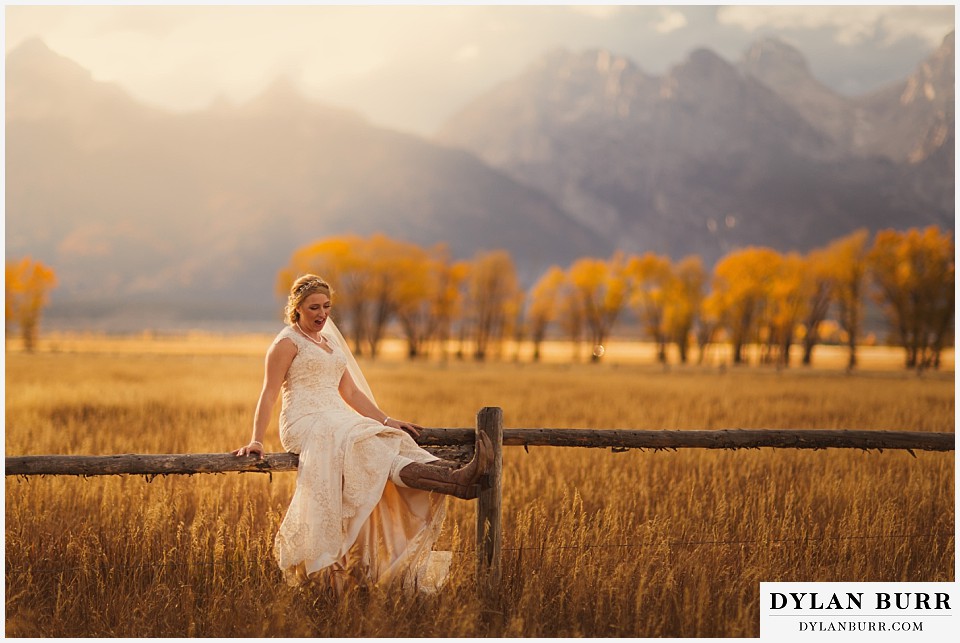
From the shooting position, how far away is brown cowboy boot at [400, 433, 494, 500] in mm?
4630

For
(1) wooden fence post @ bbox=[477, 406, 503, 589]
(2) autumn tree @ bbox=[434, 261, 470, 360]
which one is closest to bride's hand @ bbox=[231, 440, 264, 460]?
(1) wooden fence post @ bbox=[477, 406, 503, 589]

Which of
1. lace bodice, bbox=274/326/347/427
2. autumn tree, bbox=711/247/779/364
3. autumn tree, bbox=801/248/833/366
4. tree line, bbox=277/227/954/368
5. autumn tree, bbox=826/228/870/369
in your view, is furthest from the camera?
autumn tree, bbox=711/247/779/364

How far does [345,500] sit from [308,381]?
90cm

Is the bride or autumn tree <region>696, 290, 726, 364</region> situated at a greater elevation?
autumn tree <region>696, 290, 726, 364</region>

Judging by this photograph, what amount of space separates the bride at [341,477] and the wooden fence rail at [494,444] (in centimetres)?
16

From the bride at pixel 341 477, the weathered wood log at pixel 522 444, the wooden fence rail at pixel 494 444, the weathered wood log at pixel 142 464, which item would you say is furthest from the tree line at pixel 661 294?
the weathered wood log at pixel 142 464

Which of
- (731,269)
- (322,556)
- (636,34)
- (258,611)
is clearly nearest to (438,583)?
(322,556)

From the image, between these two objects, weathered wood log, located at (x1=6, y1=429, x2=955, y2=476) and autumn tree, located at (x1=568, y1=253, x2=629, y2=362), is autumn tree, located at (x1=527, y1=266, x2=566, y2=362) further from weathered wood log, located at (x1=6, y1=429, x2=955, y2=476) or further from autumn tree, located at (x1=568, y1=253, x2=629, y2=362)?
weathered wood log, located at (x1=6, y1=429, x2=955, y2=476)

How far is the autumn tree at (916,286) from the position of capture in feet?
141

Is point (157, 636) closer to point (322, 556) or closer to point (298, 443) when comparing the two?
point (322, 556)

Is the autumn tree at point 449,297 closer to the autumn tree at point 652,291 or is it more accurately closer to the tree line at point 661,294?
the tree line at point 661,294

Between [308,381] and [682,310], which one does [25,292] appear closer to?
[682,310]

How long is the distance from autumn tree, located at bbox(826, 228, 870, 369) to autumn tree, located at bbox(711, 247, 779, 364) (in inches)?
360

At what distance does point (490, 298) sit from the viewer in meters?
69.9
